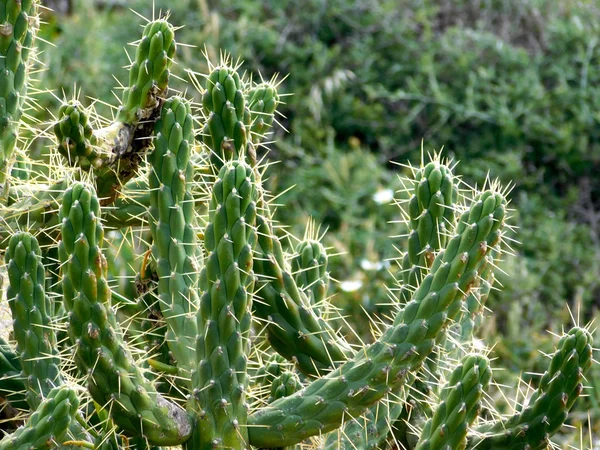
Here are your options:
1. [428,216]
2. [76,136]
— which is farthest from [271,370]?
[76,136]

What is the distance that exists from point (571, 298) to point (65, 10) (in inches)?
197

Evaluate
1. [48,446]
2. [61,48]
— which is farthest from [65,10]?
[48,446]

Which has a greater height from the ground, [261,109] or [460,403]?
[261,109]

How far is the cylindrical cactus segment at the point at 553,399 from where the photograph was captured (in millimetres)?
1794

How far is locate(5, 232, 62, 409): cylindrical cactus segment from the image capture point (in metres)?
1.61

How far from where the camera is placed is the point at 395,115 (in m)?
6.39

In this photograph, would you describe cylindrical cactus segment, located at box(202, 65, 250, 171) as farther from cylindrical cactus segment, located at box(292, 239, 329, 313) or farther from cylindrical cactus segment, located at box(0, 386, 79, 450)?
cylindrical cactus segment, located at box(0, 386, 79, 450)

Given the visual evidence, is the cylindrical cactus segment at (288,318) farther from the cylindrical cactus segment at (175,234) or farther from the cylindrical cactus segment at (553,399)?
the cylindrical cactus segment at (553,399)

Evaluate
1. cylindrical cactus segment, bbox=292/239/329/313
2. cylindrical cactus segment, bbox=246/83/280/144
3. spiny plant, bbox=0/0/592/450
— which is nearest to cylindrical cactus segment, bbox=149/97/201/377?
spiny plant, bbox=0/0/592/450

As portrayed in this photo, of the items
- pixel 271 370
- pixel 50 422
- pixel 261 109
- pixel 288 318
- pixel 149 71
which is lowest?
pixel 271 370

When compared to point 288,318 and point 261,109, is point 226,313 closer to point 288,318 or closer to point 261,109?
point 288,318

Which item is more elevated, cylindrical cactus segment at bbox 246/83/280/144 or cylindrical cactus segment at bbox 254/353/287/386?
cylindrical cactus segment at bbox 246/83/280/144

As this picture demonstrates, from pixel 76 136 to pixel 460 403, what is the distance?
34.3 inches

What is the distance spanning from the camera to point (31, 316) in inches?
64.9
